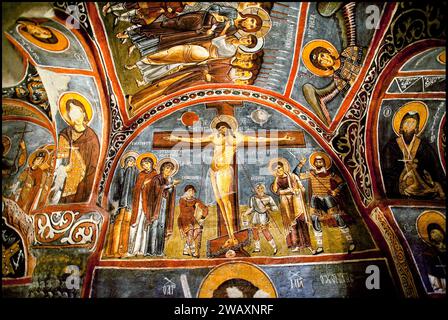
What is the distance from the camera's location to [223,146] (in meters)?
10.3

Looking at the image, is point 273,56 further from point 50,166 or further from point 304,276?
point 50,166

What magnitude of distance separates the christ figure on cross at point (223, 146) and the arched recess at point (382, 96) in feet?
5.46

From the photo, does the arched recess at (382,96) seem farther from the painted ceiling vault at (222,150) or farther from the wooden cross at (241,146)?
the wooden cross at (241,146)

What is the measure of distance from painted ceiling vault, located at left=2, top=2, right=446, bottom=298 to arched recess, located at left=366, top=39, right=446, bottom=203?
0.03 m

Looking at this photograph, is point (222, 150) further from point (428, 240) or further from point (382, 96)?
point (428, 240)

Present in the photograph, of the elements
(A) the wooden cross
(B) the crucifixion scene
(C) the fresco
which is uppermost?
(A) the wooden cross

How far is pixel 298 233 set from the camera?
9656 millimetres

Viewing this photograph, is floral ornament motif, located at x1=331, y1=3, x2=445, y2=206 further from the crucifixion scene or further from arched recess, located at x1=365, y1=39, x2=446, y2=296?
the crucifixion scene

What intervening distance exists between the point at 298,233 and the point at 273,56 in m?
3.37

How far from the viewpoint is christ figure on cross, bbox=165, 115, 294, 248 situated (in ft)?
33.1

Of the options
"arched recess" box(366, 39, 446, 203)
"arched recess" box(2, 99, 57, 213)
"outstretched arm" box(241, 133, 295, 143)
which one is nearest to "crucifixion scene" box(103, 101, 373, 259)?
"outstretched arm" box(241, 133, 295, 143)

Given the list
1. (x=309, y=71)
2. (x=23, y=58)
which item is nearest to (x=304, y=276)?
(x=309, y=71)

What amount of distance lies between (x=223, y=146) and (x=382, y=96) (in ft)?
10.5
